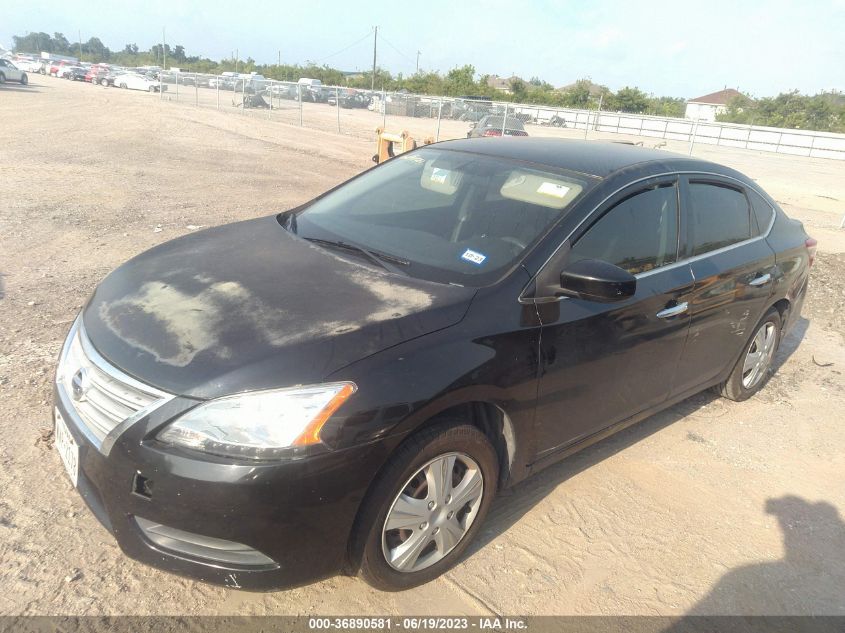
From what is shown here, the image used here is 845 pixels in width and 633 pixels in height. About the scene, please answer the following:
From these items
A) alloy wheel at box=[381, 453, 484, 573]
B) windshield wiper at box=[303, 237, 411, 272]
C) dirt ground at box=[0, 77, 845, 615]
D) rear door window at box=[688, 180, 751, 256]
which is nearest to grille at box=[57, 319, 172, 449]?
dirt ground at box=[0, 77, 845, 615]

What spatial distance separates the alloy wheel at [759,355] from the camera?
15.1 ft

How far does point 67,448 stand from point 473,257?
1870 millimetres

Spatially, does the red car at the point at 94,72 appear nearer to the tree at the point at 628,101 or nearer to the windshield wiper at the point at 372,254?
the tree at the point at 628,101

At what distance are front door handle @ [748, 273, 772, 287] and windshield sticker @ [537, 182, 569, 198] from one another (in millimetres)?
1627

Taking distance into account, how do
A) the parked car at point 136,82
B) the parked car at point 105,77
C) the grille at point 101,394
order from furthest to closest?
the parked car at point 105,77, the parked car at point 136,82, the grille at point 101,394

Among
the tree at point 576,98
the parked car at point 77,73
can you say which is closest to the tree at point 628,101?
the tree at point 576,98

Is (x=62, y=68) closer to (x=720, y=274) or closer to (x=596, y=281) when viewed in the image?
(x=720, y=274)

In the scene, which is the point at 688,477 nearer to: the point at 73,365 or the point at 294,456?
the point at 294,456

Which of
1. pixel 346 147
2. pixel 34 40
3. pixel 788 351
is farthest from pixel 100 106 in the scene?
pixel 34 40

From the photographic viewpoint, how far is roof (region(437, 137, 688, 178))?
3463 millimetres

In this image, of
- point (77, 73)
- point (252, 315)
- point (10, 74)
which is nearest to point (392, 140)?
point (252, 315)

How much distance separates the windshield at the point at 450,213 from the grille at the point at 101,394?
1.25m

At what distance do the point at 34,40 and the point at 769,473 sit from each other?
532 feet

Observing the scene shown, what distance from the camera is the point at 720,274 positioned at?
3793 millimetres
